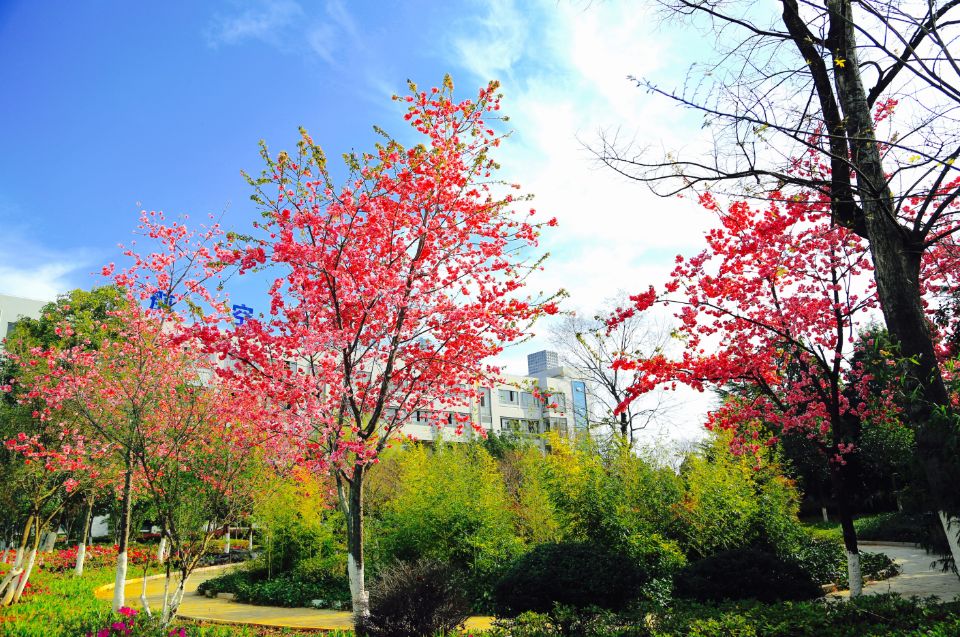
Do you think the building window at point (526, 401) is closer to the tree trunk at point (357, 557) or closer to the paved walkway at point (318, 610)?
the paved walkway at point (318, 610)

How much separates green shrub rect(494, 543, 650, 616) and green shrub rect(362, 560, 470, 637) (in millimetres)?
620

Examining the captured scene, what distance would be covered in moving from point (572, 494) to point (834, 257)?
222 inches

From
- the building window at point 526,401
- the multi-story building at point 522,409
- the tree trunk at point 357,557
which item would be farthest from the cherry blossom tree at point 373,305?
the building window at point 526,401

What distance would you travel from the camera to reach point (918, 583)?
33.3ft

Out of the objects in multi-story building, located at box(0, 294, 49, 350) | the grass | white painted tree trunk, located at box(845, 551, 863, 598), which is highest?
multi-story building, located at box(0, 294, 49, 350)

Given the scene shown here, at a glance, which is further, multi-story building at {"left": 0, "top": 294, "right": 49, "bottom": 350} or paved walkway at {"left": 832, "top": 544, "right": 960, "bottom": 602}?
multi-story building at {"left": 0, "top": 294, "right": 49, "bottom": 350}

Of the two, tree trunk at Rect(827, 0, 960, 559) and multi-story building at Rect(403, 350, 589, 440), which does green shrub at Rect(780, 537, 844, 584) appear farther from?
multi-story building at Rect(403, 350, 589, 440)

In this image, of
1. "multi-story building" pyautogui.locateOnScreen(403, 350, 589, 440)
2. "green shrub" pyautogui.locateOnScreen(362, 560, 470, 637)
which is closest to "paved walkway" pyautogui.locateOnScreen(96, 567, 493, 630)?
"green shrub" pyautogui.locateOnScreen(362, 560, 470, 637)

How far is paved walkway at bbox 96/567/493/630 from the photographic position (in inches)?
367

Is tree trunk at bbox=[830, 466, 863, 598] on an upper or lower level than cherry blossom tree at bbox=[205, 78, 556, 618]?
lower

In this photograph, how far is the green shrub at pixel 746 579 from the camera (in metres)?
6.82

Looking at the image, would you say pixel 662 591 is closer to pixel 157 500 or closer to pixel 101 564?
pixel 157 500

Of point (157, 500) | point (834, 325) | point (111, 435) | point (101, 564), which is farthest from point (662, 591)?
point (101, 564)

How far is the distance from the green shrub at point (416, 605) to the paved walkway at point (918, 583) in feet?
18.1
